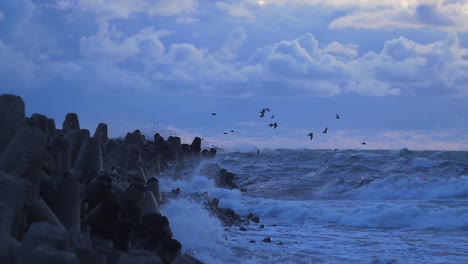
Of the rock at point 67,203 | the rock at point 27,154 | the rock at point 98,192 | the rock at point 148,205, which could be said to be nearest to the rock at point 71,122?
the rock at point 148,205

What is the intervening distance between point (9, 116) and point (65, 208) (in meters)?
1.13

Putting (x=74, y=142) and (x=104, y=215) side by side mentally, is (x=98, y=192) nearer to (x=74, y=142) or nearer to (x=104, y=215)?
(x=104, y=215)

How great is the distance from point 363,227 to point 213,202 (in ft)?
12.0

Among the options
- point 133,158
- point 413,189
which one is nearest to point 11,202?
point 133,158

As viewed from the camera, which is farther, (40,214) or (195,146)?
(195,146)

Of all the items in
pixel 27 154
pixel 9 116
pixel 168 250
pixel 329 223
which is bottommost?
pixel 329 223

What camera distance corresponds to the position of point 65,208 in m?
6.25

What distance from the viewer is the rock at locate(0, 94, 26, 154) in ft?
21.8

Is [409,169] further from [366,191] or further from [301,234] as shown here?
[301,234]

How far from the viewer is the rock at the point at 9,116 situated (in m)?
6.66

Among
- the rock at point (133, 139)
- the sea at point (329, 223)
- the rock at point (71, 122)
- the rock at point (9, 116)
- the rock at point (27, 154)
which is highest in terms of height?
the rock at point (71, 122)

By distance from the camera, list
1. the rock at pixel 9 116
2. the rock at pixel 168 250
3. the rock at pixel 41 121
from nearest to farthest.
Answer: the rock at pixel 168 250 → the rock at pixel 9 116 → the rock at pixel 41 121

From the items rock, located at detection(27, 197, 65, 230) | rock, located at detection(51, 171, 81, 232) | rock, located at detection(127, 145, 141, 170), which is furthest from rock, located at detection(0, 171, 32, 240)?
rock, located at detection(127, 145, 141, 170)

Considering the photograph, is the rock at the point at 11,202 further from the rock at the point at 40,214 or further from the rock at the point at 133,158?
the rock at the point at 133,158
